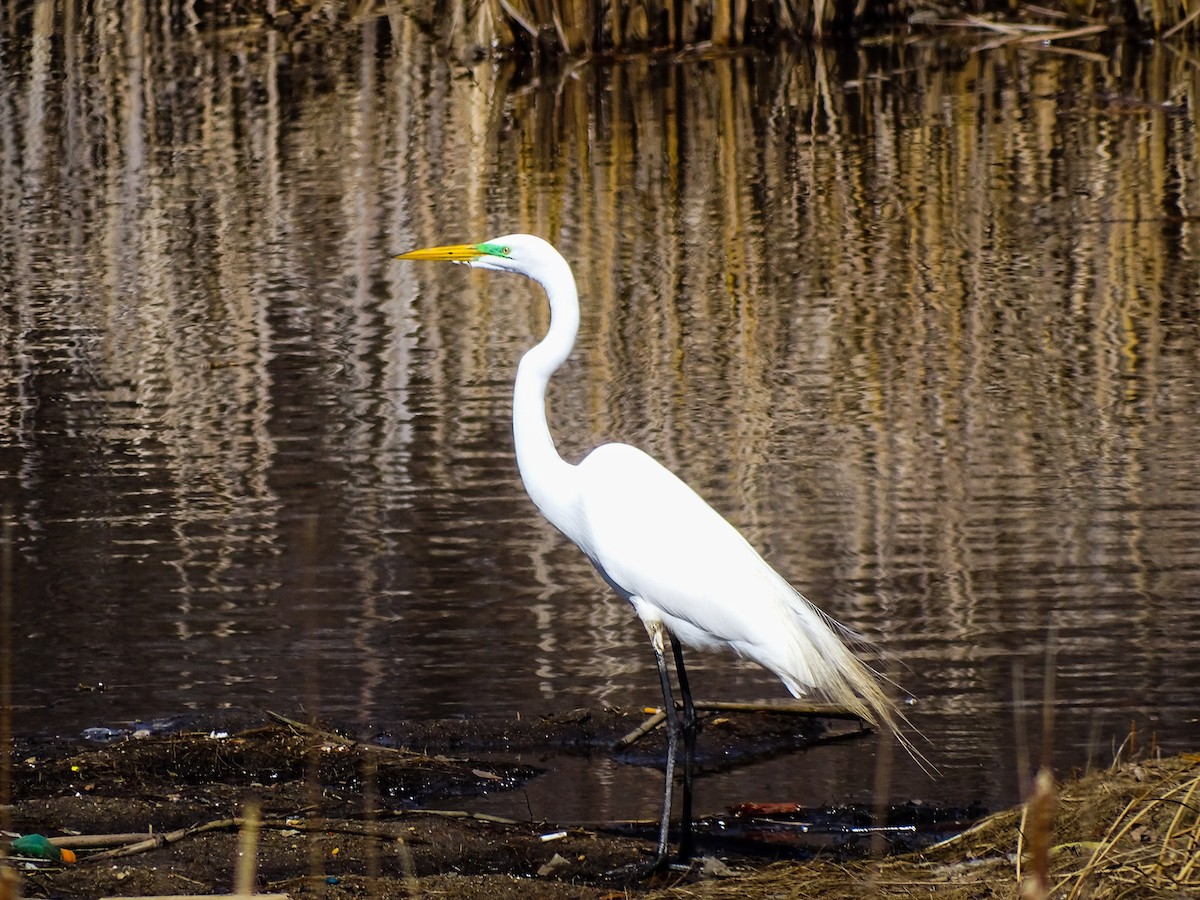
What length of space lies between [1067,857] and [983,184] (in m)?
8.14

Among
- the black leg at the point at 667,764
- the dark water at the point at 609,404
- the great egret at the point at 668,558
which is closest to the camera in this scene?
the black leg at the point at 667,764

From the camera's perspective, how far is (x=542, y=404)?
4.43 meters

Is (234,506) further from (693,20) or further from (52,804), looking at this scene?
(693,20)

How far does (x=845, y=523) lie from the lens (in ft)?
19.4

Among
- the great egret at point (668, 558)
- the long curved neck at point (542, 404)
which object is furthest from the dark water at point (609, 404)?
the long curved neck at point (542, 404)

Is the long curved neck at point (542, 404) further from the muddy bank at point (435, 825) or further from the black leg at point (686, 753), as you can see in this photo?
the muddy bank at point (435, 825)

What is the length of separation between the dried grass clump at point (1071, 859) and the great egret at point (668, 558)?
1.64 feet

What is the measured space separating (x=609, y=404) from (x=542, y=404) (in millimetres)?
2691

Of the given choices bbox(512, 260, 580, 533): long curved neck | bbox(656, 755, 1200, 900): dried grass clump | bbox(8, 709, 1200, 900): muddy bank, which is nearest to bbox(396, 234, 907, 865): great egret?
bbox(512, 260, 580, 533): long curved neck

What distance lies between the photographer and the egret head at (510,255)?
4.41 meters

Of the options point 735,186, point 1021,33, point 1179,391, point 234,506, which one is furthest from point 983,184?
point 234,506

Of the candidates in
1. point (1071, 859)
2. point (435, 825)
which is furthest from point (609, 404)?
point (1071, 859)

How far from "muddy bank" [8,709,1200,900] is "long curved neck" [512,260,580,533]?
2.01 feet

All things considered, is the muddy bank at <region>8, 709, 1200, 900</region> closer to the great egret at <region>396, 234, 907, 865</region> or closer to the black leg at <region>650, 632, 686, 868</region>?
the black leg at <region>650, 632, 686, 868</region>
